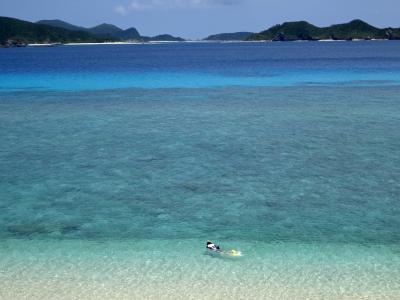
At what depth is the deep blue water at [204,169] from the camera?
63.8 ft

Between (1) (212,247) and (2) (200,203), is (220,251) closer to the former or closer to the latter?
(1) (212,247)

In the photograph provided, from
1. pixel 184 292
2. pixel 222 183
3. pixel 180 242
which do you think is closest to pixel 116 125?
pixel 222 183

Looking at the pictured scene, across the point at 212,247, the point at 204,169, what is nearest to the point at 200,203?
the point at 212,247

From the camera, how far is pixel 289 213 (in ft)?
67.3

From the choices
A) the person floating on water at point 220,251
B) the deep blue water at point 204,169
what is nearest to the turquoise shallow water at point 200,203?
the deep blue water at point 204,169

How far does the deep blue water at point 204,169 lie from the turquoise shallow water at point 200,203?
98 mm

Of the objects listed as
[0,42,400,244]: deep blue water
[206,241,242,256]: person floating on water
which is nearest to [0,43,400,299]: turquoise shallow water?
[0,42,400,244]: deep blue water

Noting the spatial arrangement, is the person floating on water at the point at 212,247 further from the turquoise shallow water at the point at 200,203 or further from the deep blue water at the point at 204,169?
the deep blue water at the point at 204,169

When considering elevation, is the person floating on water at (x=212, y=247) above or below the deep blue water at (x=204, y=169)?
above

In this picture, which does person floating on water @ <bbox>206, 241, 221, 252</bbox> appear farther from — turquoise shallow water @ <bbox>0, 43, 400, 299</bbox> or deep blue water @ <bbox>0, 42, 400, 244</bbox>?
deep blue water @ <bbox>0, 42, 400, 244</bbox>

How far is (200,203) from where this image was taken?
2191 centimetres

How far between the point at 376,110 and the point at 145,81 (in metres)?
41.5

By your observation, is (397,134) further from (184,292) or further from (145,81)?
(145,81)

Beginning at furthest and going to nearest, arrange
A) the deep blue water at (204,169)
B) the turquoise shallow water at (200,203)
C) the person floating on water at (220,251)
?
the deep blue water at (204,169) → the person floating on water at (220,251) → the turquoise shallow water at (200,203)
